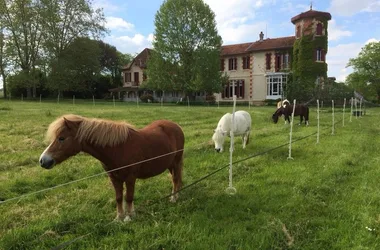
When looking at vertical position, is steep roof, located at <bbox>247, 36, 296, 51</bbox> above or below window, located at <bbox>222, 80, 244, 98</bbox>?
above

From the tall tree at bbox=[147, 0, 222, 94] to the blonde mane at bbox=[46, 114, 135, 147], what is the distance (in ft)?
109

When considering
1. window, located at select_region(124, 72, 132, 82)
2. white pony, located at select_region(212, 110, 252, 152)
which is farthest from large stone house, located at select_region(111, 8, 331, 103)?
white pony, located at select_region(212, 110, 252, 152)

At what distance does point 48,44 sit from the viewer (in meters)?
43.0

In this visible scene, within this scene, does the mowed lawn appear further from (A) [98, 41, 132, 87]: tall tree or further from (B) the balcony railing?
(A) [98, 41, 132, 87]: tall tree

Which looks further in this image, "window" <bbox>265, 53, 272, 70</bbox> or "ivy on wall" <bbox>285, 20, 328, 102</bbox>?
"window" <bbox>265, 53, 272, 70</bbox>

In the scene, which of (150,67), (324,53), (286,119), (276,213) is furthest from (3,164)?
(324,53)

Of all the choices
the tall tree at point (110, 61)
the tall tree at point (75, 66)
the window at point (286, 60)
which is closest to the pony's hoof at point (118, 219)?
the window at point (286, 60)

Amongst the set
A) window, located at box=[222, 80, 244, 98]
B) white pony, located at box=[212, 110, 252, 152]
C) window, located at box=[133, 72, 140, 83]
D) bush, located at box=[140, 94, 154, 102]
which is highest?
window, located at box=[133, 72, 140, 83]

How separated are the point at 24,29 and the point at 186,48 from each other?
23.1m

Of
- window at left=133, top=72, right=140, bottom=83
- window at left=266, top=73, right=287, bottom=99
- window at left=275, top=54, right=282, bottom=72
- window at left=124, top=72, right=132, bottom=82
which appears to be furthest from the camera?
window at left=124, top=72, right=132, bottom=82

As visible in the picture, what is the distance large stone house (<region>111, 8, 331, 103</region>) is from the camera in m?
37.8

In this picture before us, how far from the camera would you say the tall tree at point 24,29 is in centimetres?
4222

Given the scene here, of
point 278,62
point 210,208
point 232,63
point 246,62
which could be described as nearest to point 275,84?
point 278,62

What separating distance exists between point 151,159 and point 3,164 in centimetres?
490
